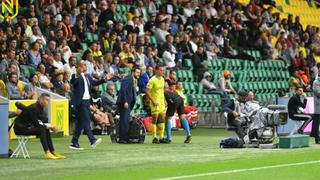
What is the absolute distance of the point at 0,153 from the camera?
20.8 metres

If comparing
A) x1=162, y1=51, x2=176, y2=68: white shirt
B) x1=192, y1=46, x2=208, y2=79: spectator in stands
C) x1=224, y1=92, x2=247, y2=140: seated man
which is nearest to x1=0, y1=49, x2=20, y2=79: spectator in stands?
x1=224, y1=92, x2=247, y2=140: seated man

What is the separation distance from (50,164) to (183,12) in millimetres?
20954

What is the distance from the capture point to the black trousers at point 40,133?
66.3ft

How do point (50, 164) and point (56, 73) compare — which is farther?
point (56, 73)

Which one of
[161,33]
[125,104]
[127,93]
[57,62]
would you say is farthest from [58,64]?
[161,33]

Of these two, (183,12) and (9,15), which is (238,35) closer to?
(183,12)

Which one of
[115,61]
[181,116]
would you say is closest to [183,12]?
[115,61]

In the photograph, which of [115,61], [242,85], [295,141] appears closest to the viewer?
[295,141]

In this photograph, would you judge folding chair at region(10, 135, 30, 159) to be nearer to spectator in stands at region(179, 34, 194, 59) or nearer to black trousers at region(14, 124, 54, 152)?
black trousers at region(14, 124, 54, 152)

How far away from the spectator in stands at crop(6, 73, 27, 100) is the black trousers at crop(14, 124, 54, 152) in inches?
Result: 298

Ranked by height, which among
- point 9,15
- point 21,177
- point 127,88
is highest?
point 9,15

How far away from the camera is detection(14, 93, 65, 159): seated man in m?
20.3

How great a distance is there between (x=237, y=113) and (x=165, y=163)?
5.49 m

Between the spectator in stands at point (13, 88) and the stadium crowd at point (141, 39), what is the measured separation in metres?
0.03
